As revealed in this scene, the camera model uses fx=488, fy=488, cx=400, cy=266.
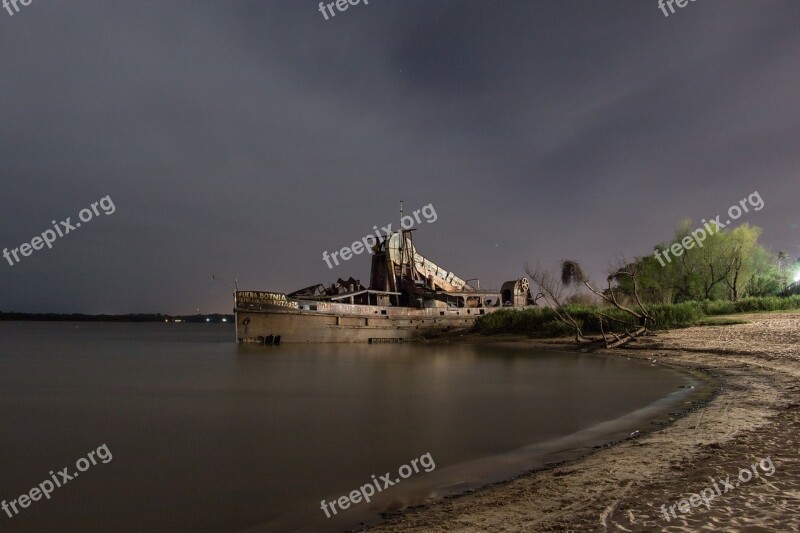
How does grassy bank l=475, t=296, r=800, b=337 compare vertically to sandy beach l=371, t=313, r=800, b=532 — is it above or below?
above

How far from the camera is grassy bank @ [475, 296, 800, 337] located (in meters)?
29.5

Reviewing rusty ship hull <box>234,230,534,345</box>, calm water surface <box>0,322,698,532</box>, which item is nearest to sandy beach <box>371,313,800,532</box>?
calm water surface <box>0,322,698,532</box>

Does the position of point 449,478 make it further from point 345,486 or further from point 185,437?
point 185,437

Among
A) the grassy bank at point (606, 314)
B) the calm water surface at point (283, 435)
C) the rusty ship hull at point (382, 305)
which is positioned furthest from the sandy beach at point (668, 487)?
the rusty ship hull at point (382, 305)

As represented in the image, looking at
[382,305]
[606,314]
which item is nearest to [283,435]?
[606,314]

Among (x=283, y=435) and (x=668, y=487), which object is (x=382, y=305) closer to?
(x=283, y=435)

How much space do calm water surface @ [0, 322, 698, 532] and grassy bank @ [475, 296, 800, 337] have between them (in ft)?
41.5

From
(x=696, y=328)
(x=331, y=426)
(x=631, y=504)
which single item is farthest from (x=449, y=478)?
(x=696, y=328)

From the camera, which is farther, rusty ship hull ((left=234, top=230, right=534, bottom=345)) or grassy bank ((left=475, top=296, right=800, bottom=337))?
rusty ship hull ((left=234, top=230, right=534, bottom=345))

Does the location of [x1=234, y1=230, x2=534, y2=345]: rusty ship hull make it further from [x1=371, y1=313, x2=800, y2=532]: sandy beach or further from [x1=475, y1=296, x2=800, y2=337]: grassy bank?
[x1=371, y1=313, x2=800, y2=532]: sandy beach

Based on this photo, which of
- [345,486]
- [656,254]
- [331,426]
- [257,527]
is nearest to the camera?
[257,527]

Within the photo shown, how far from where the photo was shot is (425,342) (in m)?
40.9

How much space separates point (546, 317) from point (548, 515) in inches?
1345

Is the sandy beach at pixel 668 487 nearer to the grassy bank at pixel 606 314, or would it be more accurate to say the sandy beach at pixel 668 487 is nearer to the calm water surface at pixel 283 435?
the calm water surface at pixel 283 435
